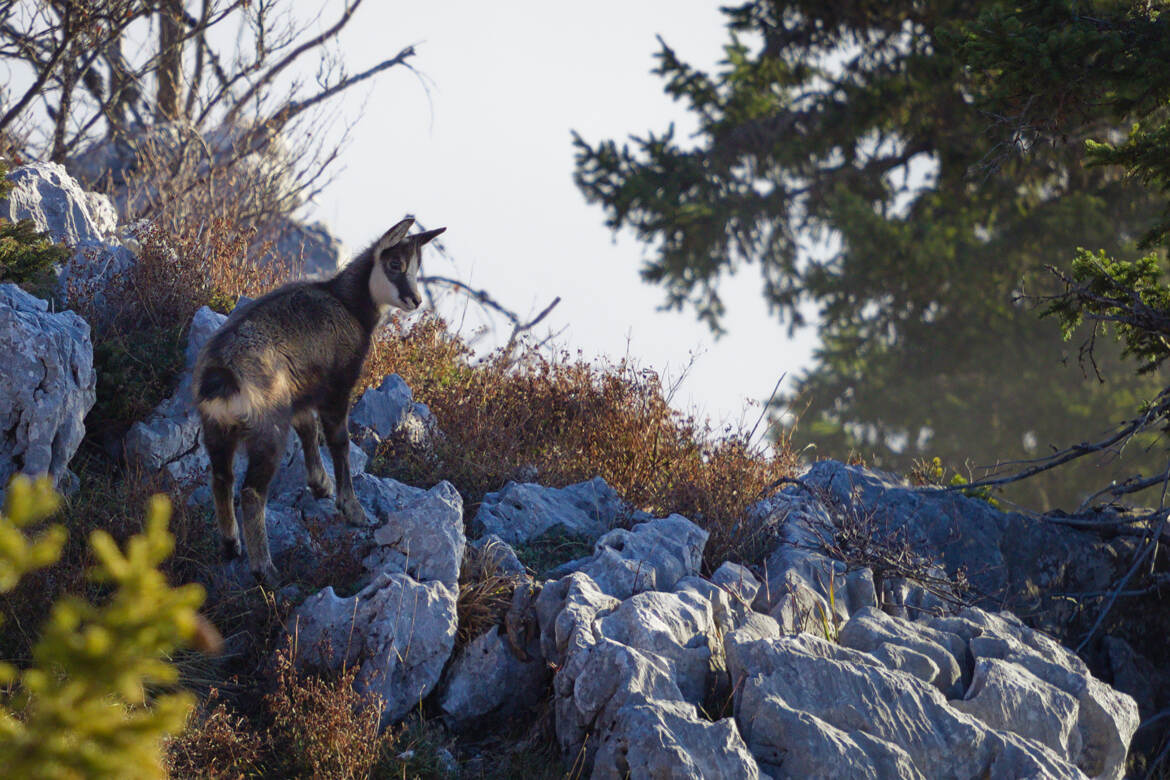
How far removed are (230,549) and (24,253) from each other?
9.50 feet

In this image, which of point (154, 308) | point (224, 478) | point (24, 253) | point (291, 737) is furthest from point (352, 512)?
point (24, 253)

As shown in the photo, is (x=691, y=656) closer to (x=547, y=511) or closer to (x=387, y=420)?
(x=547, y=511)

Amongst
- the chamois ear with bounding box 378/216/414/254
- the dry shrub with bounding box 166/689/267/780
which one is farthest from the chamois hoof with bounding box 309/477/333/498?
the dry shrub with bounding box 166/689/267/780

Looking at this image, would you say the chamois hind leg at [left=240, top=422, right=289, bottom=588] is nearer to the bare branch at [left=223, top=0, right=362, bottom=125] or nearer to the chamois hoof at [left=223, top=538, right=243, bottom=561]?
the chamois hoof at [left=223, top=538, right=243, bottom=561]

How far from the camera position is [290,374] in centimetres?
664

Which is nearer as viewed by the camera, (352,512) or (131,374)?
(352,512)

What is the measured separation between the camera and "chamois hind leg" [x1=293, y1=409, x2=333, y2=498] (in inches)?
281

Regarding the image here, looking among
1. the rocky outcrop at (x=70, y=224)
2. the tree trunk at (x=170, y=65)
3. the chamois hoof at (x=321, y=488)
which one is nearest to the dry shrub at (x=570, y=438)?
the chamois hoof at (x=321, y=488)

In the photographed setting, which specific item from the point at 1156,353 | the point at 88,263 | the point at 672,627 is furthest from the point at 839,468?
the point at 88,263

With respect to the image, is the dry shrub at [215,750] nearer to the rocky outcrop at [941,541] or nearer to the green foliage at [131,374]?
the green foliage at [131,374]

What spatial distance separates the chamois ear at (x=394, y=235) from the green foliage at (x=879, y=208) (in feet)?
40.5

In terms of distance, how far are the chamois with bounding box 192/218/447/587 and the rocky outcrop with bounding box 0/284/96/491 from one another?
0.95 m

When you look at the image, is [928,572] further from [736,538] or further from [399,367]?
[399,367]

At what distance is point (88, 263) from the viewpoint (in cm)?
866
